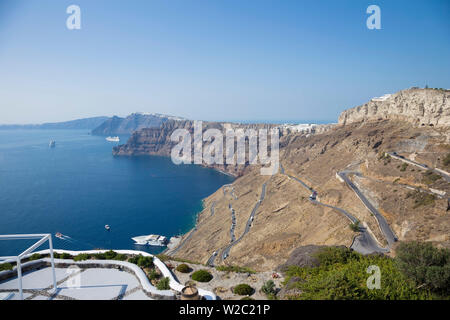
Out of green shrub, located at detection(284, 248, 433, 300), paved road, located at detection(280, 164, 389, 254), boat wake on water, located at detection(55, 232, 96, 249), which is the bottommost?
boat wake on water, located at detection(55, 232, 96, 249)

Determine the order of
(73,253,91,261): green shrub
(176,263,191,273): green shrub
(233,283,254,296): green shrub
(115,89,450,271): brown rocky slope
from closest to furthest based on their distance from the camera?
(233,283,254,296): green shrub → (73,253,91,261): green shrub → (176,263,191,273): green shrub → (115,89,450,271): brown rocky slope

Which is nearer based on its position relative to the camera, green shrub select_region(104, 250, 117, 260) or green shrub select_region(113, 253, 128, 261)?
green shrub select_region(104, 250, 117, 260)

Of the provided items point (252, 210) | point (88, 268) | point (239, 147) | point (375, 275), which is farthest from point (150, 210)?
point (239, 147)

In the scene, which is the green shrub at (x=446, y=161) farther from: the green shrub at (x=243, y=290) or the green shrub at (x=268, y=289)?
the green shrub at (x=243, y=290)

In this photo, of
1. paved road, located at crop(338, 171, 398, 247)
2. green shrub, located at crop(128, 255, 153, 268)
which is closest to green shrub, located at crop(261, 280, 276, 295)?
green shrub, located at crop(128, 255, 153, 268)

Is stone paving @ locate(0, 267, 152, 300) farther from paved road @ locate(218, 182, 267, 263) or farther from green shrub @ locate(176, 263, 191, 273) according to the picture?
paved road @ locate(218, 182, 267, 263)

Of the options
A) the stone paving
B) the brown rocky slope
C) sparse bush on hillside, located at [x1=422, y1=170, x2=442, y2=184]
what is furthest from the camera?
sparse bush on hillside, located at [x1=422, y1=170, x2=442, y2=184]

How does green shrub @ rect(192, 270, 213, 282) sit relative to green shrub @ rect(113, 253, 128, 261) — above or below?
below
